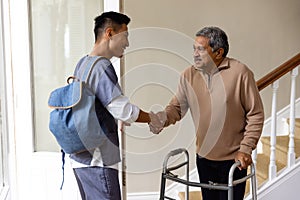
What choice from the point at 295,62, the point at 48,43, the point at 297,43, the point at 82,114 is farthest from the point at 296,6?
the point at 82,114

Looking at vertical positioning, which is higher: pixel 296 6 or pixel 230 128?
pixel 296 6

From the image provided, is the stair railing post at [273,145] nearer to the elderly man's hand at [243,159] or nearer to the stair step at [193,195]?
the stair step at [193,195]

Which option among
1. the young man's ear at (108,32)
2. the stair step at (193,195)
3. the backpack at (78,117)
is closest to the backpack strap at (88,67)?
the backpack at (78,117)

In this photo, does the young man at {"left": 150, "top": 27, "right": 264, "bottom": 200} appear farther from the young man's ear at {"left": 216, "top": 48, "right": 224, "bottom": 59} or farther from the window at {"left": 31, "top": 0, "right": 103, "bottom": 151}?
the window at {"left": 31, "top": 0, "right": 103, "bottom": 151}

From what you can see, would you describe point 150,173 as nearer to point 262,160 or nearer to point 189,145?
point 189,145

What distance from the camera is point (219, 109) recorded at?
2.28 m

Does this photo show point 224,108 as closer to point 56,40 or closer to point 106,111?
point 106,111

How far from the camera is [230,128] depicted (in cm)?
229

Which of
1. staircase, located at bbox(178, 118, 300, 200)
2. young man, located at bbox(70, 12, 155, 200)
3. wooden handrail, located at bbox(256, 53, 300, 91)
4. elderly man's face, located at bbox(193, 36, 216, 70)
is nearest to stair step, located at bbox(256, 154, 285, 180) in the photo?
staircase, located at bbox(178, 118, 300, 200)

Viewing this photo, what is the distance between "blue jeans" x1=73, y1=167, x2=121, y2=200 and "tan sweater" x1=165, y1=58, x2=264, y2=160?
52 centimetres

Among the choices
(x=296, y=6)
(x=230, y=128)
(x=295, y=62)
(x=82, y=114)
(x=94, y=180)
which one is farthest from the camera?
(x=296, y=6)

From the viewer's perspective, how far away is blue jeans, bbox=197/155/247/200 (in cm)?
235

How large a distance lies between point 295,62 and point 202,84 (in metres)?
1.07

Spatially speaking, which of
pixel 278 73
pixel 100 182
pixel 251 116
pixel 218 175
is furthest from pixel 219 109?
pixel 278 73
